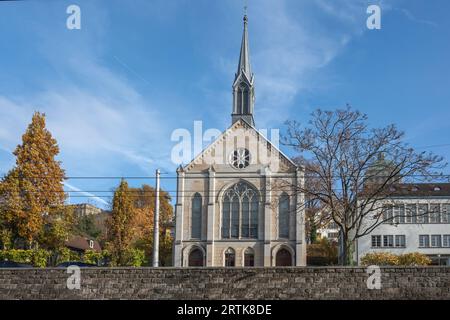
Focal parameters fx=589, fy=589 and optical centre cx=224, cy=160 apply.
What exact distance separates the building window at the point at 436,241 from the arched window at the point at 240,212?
57.0 feet

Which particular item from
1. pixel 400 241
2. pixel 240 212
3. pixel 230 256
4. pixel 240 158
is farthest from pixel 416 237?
pixel 240 158

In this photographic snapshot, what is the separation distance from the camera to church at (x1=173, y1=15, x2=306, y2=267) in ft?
195

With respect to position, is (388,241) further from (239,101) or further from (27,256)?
(27,256)

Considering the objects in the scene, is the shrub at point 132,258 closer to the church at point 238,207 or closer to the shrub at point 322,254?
the church at point 238,207

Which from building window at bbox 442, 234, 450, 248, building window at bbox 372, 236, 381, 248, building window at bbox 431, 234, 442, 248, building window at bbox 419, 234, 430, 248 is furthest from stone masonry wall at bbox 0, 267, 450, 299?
building window at bbox 442, 234, 450, 248

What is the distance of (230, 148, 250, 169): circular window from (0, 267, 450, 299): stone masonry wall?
1297 inches

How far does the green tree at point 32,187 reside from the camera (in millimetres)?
46062

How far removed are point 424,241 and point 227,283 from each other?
1363 inches

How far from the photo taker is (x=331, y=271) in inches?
1135

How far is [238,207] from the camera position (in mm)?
61094

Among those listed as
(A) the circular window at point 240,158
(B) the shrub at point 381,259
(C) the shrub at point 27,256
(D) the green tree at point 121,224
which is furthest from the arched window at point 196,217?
(C) the shrub at point 27,256
